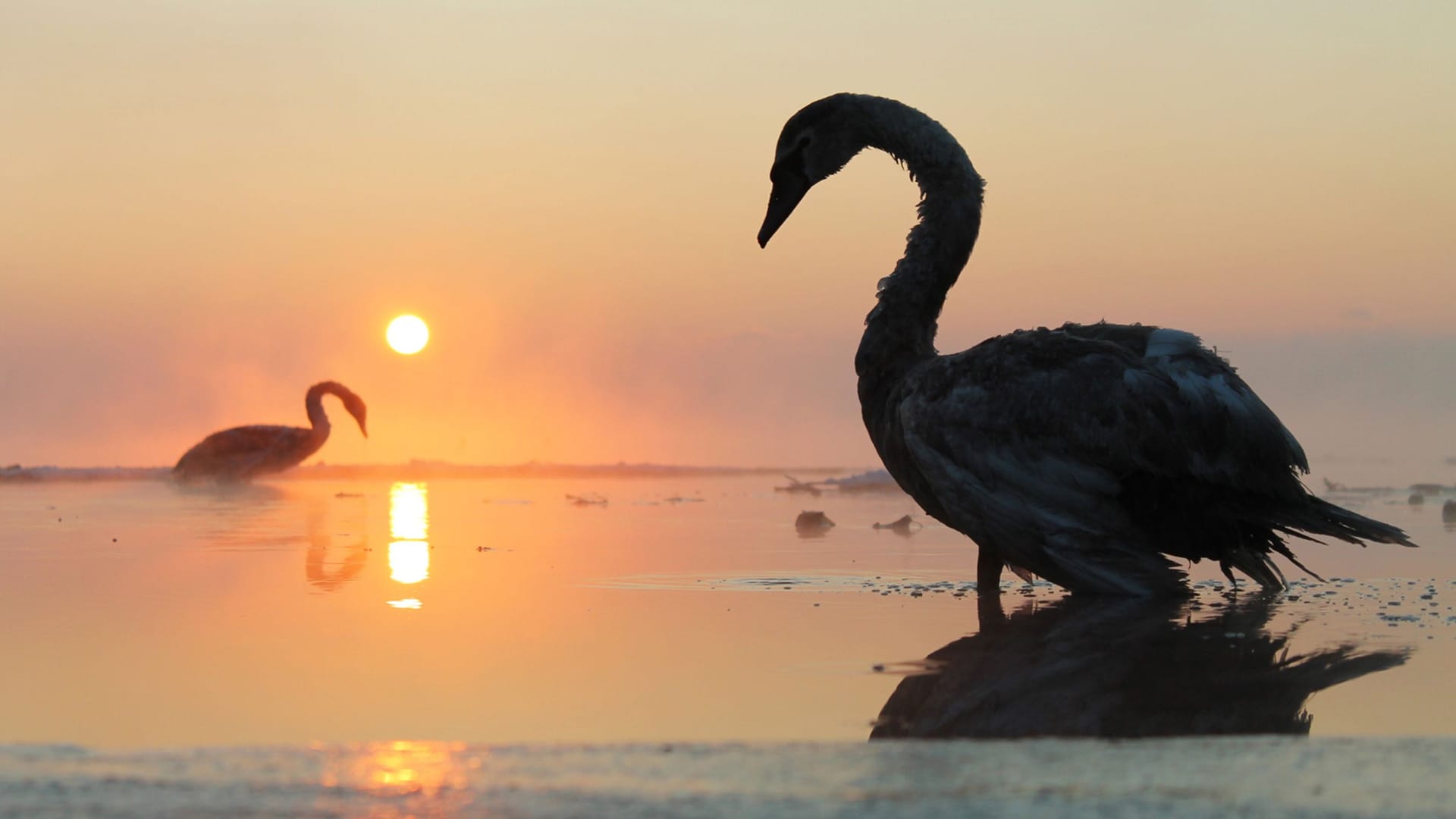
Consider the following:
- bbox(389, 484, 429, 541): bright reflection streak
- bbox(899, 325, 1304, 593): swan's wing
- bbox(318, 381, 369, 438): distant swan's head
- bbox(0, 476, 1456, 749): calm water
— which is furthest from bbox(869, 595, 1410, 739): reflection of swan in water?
bbox(318, 381, 369, 438): distant swan's head

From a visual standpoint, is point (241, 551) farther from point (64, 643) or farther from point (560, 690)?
point (560, 690)

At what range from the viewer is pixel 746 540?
1020cm

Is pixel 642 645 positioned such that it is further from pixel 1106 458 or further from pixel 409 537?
pixel 409 537

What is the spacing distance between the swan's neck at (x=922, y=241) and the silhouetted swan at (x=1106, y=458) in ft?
1.52

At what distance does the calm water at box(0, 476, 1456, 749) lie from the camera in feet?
12.5

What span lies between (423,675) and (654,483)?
1928 cm

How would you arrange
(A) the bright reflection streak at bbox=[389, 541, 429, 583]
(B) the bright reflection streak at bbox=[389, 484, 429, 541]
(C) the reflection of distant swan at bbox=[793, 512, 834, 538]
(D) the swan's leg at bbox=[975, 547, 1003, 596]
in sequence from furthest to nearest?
(C) the reflection of distant swan at bbox=[793, 512, 834, 538] → (B) the bright reflection streak at bbox=[389, 484, 429, 541] → (A) the bright reflection streak at bbox=[389, 541, 429, 583] → (D) the swan's leg at bbox=[975, 547, 1003, 596]

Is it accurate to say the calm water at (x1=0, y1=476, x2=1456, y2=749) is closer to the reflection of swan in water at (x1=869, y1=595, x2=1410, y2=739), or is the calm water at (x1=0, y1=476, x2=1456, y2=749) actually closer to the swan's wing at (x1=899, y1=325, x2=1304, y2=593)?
the reflection of swan in water at (x1=869, y1=595, x2=1410, y2=739)

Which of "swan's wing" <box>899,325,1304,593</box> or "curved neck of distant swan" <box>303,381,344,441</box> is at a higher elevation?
"curved neck of distant swan" <box>303,381,344,441</box>

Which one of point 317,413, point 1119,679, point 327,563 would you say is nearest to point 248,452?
point 317,413

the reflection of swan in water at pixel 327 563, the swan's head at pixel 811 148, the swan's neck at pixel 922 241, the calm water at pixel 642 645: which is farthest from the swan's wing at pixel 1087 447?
the reflection of swan in water at pixel 327 563

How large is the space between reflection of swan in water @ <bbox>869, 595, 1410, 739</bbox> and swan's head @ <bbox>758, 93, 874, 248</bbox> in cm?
303

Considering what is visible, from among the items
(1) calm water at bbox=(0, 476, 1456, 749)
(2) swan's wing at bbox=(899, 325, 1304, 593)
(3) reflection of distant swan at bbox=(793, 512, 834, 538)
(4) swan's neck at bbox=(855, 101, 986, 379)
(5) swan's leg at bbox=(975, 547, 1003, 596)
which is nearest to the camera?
(1) calm water at bbox=(0, 476, 1456, 749)

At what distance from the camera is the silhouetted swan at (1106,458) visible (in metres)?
5.96
